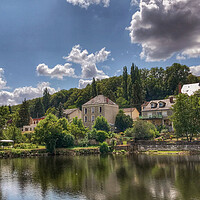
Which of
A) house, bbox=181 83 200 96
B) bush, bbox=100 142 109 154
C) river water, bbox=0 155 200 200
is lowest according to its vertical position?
river water, bbox=0 155 200 200

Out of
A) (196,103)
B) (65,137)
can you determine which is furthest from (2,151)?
(196,103)

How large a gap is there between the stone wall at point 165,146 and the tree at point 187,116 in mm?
1981

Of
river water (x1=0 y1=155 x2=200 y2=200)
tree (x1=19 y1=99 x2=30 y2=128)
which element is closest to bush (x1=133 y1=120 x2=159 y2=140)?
river water (x1=0 y1=155 x2=200 y2=200)


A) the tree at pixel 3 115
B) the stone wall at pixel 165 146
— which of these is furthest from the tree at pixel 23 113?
the stone wall at pixel 165 146

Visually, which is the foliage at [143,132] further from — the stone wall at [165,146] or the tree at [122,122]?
the tree at [122,122]

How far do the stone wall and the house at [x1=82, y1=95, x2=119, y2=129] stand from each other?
1944 cm

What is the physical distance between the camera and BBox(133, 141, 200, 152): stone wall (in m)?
44.5

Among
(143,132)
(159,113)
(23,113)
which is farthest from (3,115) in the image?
(159,113)

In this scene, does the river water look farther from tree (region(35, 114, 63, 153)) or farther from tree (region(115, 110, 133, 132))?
tree (region(115, 110, 133, 132))

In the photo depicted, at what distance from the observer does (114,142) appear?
5241 centimetres

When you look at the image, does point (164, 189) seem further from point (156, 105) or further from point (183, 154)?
point (156, 105)

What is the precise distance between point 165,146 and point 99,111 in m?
25.6

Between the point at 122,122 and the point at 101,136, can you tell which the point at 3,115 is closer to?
the point at 101,136

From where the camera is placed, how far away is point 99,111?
6781 cm
